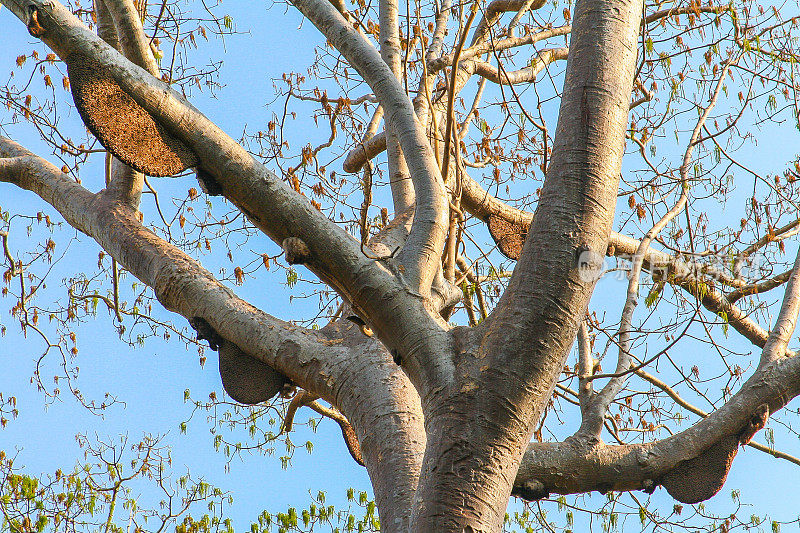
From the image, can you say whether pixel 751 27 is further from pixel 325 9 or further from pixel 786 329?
pixel 325 9

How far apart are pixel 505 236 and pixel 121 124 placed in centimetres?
240

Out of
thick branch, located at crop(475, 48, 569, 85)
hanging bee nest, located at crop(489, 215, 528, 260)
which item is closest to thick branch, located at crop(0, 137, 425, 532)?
hanging bee nest, located at crop(489, 215, 528, 260)

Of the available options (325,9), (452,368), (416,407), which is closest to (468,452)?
(452,368)

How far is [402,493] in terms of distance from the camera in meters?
1.97

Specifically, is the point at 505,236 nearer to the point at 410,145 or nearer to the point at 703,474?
the point at 410,145

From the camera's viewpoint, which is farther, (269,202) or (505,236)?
(505,236)

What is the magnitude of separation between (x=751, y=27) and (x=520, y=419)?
3.44m

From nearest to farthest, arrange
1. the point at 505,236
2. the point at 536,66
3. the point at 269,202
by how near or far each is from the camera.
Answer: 1. the point at 269,202
2. the point at 505,236
3. the point at 536,66

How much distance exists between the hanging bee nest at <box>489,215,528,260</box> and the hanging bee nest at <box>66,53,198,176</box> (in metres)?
2.21

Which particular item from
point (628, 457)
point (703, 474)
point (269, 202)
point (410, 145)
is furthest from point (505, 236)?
point (269, 202)

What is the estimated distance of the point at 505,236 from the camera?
3.88m

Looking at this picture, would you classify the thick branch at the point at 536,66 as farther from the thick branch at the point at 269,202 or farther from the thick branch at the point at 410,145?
the thick branch at the point at 269,202

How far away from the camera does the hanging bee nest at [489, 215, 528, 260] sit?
387 cm

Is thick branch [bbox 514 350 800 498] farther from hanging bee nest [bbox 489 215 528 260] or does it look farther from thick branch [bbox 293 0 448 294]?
hanging bee nest [bbox 489 215 528 260]
